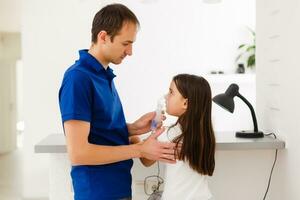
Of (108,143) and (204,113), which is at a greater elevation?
(204,113)

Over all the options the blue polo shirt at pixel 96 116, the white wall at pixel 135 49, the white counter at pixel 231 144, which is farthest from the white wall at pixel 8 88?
the blue polo shirt at pixel 96 116

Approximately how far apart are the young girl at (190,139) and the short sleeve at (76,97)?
0.40 m

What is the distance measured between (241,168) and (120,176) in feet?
2.77

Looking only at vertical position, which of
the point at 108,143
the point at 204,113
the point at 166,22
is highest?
the point at 166,22

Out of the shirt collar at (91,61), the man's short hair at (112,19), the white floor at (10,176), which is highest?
the man's short hair at (112,19)

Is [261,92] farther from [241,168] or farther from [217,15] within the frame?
[217,15]

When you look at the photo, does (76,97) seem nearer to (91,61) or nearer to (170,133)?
(91,61)

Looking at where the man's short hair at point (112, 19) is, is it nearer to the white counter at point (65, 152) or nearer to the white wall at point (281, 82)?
the white counter at point (65, 152)

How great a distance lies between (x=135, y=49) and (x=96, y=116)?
382 cm

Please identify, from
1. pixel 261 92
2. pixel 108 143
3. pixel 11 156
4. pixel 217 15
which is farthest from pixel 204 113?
pixel 11 156

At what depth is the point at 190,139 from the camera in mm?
1608

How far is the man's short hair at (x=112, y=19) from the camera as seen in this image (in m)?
1.47

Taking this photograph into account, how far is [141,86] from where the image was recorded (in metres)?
5.19

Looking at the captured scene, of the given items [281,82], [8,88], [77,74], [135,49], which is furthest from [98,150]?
[8,88]
